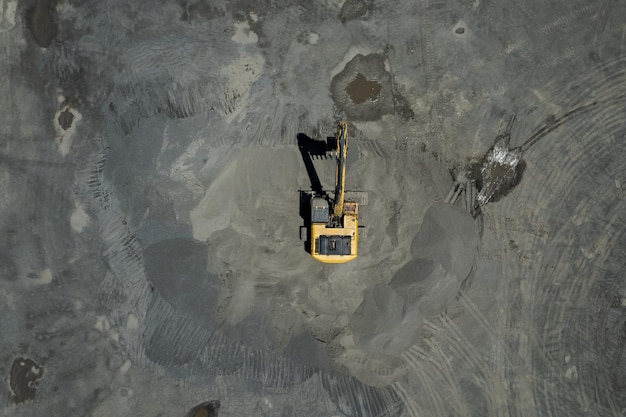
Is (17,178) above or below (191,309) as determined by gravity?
above

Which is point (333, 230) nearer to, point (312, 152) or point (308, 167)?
point (308, 167)

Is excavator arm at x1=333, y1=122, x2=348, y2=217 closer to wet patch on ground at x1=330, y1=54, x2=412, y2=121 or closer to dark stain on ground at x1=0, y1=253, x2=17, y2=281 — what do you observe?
wet patch on ground at x1=330, y1=54, x2=412, y2=121

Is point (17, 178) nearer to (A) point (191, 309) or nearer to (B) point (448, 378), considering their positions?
(A) point (191, 309)

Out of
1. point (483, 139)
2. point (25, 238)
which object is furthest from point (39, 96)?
point (483, 139)

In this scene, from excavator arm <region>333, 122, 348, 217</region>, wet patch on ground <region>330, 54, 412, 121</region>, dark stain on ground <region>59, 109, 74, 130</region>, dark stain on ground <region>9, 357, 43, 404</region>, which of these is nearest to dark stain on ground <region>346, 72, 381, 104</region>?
wet patch on ground <region>330, 54, 412, 121</region>

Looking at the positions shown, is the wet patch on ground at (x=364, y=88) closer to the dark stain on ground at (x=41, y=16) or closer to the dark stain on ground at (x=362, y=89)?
the dark stain on ground at (x=362, y=89)

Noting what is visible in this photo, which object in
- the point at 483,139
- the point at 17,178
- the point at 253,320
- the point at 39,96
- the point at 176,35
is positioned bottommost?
the point at 253,320

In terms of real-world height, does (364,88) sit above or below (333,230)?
above

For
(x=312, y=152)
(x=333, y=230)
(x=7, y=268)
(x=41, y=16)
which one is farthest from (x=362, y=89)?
(x=7, y=268)
